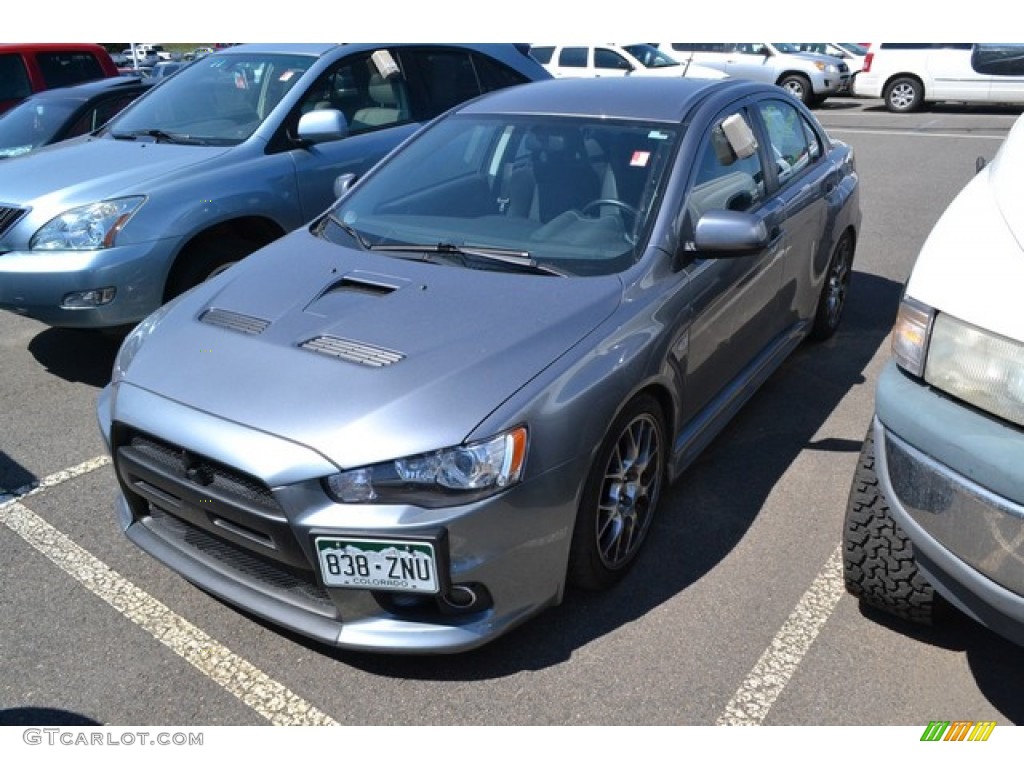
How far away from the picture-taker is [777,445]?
396 cm

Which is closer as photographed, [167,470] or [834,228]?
[167,470]

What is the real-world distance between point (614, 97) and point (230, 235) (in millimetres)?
2359

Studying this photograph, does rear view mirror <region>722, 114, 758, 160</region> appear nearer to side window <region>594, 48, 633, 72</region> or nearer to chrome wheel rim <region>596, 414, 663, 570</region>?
chrome wheel rim <region>596, 414, 663, 570</region>

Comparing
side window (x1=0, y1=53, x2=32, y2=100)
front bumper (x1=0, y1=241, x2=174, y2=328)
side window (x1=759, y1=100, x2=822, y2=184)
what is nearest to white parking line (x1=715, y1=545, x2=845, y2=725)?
side window (x1=759, y1=100, x2=822, y2=184)

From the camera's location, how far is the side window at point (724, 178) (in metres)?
3.32

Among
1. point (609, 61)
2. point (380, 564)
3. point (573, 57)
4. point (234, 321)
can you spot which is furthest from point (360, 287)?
point (573, 57)

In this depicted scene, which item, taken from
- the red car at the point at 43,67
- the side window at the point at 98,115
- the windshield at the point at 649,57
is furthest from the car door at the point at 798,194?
the windshield at the point at 649,57

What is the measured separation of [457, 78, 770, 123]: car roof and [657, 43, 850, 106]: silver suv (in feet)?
46.8

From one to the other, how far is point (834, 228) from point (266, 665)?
3.60 meters

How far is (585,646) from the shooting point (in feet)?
8.85

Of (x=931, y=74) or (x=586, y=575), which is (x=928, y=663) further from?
(x=931, y=74)

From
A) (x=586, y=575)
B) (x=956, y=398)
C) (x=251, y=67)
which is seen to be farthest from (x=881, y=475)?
(x=251, y=67)

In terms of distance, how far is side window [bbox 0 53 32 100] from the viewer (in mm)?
8469

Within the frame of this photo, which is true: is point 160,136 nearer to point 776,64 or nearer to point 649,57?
point 649,57
